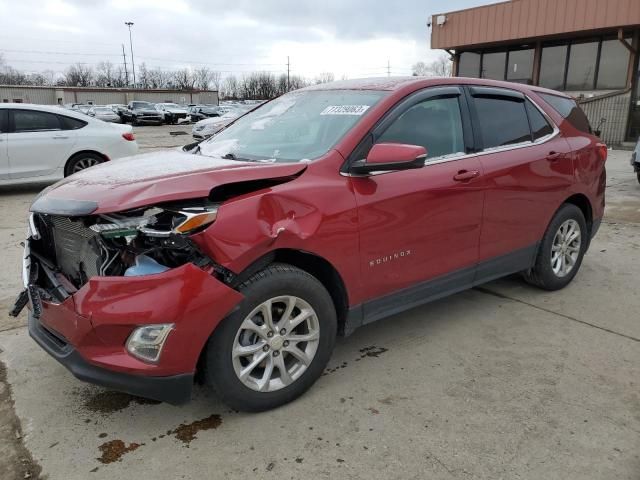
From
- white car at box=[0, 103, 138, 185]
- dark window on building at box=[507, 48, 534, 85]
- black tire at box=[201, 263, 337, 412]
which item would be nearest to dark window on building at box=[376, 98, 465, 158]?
black tire at box=[201, 263, 337, 412]

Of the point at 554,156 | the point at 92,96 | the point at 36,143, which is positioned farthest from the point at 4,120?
the point at 92,96

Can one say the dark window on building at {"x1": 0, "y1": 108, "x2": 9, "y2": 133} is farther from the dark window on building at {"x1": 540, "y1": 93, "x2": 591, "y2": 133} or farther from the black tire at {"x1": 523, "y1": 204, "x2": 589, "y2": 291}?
the black tire at {"x1": 523, "y1": 204, "x2": 589, "y2": 291}

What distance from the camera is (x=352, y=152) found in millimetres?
2963

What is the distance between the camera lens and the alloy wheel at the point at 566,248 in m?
4.44

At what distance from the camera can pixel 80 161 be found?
29.9 feet

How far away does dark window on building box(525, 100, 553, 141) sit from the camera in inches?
164

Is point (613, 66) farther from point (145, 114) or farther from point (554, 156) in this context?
→ point (145, 114)

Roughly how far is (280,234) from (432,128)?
1450 mm

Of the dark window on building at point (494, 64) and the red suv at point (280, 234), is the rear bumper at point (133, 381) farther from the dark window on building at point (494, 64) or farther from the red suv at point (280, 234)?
the dark window on building at point (494, 64)

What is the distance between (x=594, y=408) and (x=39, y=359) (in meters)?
3.33

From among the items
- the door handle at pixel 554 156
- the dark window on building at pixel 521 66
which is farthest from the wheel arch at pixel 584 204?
the dark window on building at pixel 521 66

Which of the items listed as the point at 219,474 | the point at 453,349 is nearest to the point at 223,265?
the point at 219,474

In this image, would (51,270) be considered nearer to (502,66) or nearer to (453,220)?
(453,220)

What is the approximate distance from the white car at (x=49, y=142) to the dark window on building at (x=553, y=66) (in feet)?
54.4
